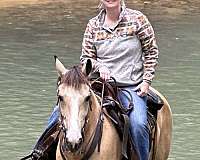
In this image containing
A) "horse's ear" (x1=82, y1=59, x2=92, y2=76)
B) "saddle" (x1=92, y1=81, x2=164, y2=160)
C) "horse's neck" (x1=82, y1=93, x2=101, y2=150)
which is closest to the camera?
"horse's ear" (x1=82, y1=59, x2=92, y2=76)

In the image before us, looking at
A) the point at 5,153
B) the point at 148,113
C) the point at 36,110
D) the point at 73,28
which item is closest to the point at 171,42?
the point at 73,28

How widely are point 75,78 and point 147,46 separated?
1.26m

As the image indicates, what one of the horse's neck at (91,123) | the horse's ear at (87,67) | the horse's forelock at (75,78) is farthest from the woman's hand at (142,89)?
the horse's forelock at (75,78)

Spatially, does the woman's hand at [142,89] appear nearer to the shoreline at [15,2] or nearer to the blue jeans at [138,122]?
the blue jeans at [138,122]

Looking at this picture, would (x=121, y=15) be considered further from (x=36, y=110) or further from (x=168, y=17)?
(x=168, y=17)

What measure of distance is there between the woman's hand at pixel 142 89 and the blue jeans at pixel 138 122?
36 millimetres

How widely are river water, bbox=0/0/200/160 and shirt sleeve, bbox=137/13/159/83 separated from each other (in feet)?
9.69

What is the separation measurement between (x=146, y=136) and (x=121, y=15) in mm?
1052

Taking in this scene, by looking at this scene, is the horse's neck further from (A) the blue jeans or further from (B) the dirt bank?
(B) the dirt bank

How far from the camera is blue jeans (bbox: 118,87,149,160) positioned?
5.56 metres

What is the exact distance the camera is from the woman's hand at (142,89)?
225 inches

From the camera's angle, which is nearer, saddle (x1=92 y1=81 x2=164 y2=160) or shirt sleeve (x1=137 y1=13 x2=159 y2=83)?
saddle (x1=92 y1=81 x2=164 y2=160)

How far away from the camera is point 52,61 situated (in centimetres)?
1395

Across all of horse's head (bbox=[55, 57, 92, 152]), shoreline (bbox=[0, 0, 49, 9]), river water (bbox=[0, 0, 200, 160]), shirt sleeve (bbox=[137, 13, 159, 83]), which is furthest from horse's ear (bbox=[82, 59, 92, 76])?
shoreline (bbox=[0, 0, 49, 9])
